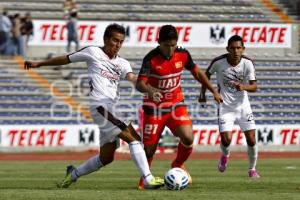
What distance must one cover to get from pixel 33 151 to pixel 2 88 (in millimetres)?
3348

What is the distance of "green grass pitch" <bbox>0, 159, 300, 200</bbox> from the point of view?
35.4 feet

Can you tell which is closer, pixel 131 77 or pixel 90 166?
pixel 131 77

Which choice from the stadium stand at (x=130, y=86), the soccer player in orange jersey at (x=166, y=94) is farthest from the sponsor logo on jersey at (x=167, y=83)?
the stadium stand at (x=130, y=86)

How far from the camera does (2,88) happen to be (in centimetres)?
2989

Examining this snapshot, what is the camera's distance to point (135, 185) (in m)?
13.2

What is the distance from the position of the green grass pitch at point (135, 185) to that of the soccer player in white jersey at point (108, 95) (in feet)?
1.26

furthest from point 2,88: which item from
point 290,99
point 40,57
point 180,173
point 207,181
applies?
point 180,173

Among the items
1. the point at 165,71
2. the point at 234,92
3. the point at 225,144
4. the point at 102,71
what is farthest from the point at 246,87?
the point at 102,71

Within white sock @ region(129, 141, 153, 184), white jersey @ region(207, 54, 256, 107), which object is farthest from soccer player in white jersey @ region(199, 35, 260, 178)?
white sock @ region(129, 141, 153, 184)

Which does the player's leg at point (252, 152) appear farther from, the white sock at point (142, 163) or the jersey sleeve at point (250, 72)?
the white sock at point (142, 163)

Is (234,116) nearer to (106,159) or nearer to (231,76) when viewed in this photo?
(231,76)

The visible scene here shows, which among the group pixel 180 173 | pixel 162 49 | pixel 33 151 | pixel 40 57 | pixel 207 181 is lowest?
pixel 33 151

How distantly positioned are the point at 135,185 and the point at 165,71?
74.1 inches

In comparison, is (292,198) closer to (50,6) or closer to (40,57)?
(40,57)
